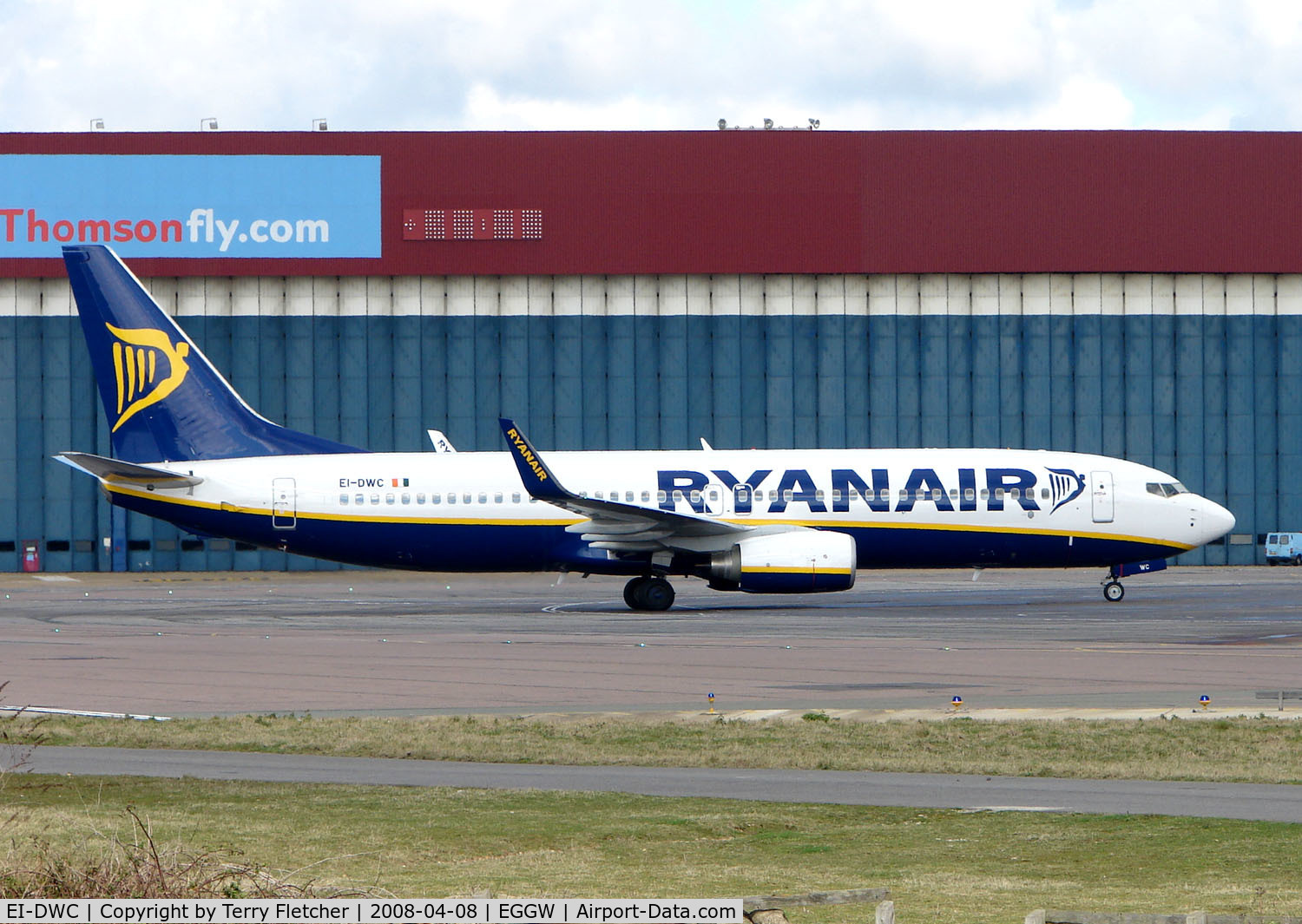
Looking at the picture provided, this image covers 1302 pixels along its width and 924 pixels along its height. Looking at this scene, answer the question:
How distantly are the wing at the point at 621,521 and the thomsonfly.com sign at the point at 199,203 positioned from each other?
32.3 meters

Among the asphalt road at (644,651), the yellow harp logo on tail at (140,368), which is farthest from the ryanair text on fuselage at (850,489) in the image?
the yellow harp logo on tail at (140,368)

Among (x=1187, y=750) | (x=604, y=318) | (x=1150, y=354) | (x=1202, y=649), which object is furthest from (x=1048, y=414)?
(x=1187, y=750)

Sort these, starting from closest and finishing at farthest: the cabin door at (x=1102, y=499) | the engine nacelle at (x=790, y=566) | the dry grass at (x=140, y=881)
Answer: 1. the dry grass at (x=140, y=881)
2. the engine nacelle at (x=790, y=566)
3. the cabin door at (x=1102, y=499)

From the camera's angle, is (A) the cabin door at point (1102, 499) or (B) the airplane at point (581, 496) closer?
(B) the airplane at point (581, 496)

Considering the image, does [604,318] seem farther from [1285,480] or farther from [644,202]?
[1285,480]

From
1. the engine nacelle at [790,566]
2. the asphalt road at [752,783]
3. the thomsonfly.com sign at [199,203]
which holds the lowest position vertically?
the asphalt road at [752,783]

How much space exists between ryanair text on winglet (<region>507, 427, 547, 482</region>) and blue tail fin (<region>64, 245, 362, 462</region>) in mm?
8065

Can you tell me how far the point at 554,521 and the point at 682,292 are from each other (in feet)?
101

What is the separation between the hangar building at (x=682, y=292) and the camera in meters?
71.0

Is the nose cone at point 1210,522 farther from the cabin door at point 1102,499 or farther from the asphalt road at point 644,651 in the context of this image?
the cabin door at point 1102,499

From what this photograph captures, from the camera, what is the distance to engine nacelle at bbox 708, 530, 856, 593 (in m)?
40.2

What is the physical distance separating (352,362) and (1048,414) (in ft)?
105

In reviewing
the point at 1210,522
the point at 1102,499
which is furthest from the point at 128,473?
the point at 1210,522

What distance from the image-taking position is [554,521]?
4309 cm
